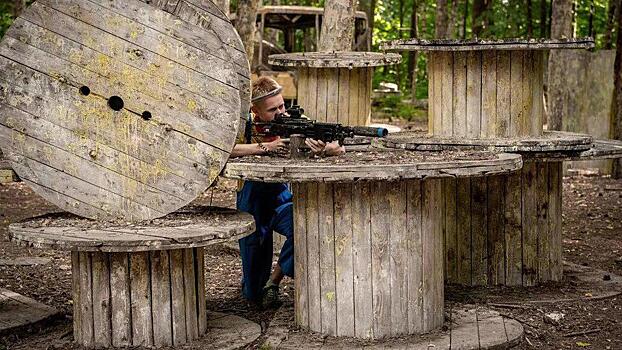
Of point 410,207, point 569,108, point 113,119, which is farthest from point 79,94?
point 569,108

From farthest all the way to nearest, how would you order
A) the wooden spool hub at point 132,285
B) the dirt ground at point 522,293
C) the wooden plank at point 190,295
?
1. the dirt ground at point 522,293
2. the wooden plank at point 190,295
3. the wooden spool hub at point 132,285

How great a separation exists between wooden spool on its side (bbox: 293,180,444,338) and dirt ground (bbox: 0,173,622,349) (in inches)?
20.5

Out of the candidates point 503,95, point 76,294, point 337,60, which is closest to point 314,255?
point 76,294

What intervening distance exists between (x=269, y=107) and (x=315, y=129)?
54cm

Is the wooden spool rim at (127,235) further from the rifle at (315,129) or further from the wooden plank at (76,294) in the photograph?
the rifle at (315,129)

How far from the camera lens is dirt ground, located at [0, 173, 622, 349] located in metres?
6.14

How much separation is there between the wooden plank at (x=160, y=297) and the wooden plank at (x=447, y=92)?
2.61 metres

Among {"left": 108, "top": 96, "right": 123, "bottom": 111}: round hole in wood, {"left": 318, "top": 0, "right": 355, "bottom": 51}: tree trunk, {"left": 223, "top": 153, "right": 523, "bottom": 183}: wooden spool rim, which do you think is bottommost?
{"left": 223, "top": 153, "right": 523, "bottom": 183}: wooden spool rim

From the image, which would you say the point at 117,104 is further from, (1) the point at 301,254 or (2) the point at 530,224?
(2) the point at 530,224

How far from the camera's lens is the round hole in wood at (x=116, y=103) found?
587 cm

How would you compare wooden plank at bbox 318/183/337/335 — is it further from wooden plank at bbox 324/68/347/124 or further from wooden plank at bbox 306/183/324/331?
wooden plank at bbox 324/68/347/124

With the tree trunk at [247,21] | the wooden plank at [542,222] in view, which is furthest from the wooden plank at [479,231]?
the tree trunk at [247,21]

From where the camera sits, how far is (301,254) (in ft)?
19.6

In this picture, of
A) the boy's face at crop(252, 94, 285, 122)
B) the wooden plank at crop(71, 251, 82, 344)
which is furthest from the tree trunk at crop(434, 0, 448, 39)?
the wooden plank at crop(71, 251, 82, 344)
